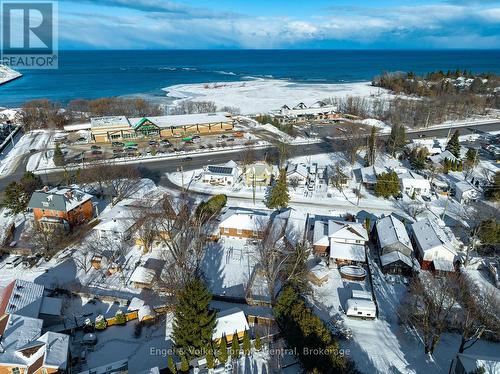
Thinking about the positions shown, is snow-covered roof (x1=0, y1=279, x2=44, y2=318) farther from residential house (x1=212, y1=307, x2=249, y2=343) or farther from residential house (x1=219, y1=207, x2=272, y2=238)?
residential house (x1=219, y1=207, x2=272, y2=238)

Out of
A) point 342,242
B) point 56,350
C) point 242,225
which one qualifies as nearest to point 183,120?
point 242,225

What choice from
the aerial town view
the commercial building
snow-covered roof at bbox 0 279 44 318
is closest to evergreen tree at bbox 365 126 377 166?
the aerial town view

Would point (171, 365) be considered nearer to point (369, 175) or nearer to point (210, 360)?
point (210, 360)

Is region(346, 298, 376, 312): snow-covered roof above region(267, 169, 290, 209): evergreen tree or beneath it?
beneath

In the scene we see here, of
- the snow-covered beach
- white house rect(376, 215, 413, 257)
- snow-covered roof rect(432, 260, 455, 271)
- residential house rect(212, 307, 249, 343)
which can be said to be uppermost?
the snow-covered beach

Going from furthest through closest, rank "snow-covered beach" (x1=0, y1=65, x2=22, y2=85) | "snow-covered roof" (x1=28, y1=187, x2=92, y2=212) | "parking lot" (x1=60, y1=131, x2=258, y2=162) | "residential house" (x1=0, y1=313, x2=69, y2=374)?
"snow-covered beach" (x1=0, y1=65, x2=22, y2=85) → "parking lot" (x1=60, y1=131, x2=258, y2=162) → "snow-covered roof" (x1=28, y1=187, x2=92, y2=212) → "residential house" (x1=0, y1=313, x2=69, y2=374)

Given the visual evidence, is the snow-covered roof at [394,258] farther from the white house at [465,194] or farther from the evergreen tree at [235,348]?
the white house at [465,194]

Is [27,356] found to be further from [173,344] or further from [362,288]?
[362,288]

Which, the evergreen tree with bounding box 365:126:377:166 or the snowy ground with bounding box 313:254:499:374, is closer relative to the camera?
the snowy ground with bounding box 313:254:499:374
